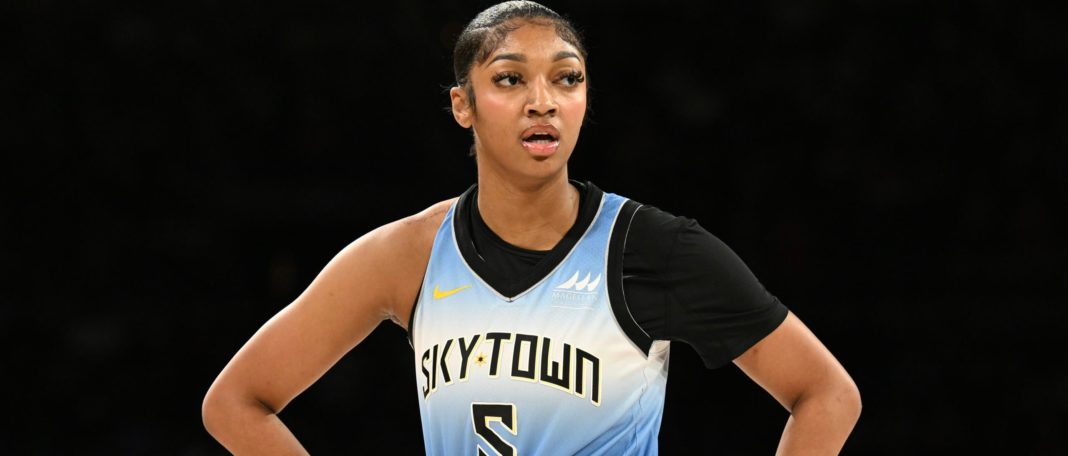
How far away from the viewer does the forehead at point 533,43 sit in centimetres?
243

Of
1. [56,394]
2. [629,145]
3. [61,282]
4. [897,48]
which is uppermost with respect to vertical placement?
[897,48]

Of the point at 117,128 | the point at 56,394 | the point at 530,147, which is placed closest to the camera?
the point at 530,147

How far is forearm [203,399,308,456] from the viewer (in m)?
2.59

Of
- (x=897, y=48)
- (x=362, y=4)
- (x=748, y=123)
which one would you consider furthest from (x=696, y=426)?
(x=362, y=4)

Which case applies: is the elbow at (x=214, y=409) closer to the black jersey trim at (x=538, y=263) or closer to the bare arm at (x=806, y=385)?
the black jersey trim at (x=538, y=263)

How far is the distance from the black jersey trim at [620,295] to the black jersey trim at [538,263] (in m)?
0.07

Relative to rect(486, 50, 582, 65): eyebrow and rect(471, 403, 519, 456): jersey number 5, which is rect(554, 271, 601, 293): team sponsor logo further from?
rect(486, 50, 582, 65): eyebrow

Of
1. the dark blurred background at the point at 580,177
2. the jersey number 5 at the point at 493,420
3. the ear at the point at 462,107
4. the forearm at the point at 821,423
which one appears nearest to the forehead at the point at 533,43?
the ear at the point at 462,107

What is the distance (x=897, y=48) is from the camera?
5.44m

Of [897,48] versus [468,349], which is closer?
[468,349]

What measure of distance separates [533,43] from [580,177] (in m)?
2.68

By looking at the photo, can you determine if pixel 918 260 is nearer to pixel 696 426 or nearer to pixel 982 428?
pixel 982 428

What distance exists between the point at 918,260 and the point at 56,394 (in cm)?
334

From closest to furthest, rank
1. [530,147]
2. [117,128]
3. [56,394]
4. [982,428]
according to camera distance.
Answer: [530,147] → [982,428] → [56,394] → [117,128]
